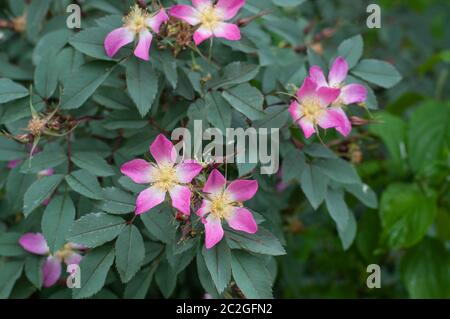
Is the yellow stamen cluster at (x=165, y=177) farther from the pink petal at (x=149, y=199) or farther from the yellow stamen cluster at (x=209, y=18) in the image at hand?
the yellow stamen cluster at (x=209, y=18)

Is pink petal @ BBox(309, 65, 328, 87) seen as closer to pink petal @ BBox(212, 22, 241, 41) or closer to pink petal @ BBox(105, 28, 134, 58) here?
pink petal @ BBox(212, 22, 241, 41)

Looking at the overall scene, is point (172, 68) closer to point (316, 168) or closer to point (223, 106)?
point (223, 106)

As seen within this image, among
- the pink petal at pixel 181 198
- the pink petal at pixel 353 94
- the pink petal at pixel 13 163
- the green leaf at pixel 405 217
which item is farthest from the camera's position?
Answer: the green leaf at pixel 405 217

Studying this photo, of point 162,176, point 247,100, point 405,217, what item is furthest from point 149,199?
point 405,217

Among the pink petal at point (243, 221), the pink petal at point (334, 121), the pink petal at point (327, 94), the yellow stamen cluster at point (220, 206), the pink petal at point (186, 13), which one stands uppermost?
the pink petal at point (186, 13)

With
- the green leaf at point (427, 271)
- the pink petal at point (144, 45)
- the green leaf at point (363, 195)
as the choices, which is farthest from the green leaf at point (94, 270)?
the green leaf at point (427, 271)

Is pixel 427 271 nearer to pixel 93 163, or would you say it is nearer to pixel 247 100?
pixel 247 100

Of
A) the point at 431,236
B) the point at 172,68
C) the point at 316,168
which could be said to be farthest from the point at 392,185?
the point at 172,68

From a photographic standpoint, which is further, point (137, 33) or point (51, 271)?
point (51, 271)
